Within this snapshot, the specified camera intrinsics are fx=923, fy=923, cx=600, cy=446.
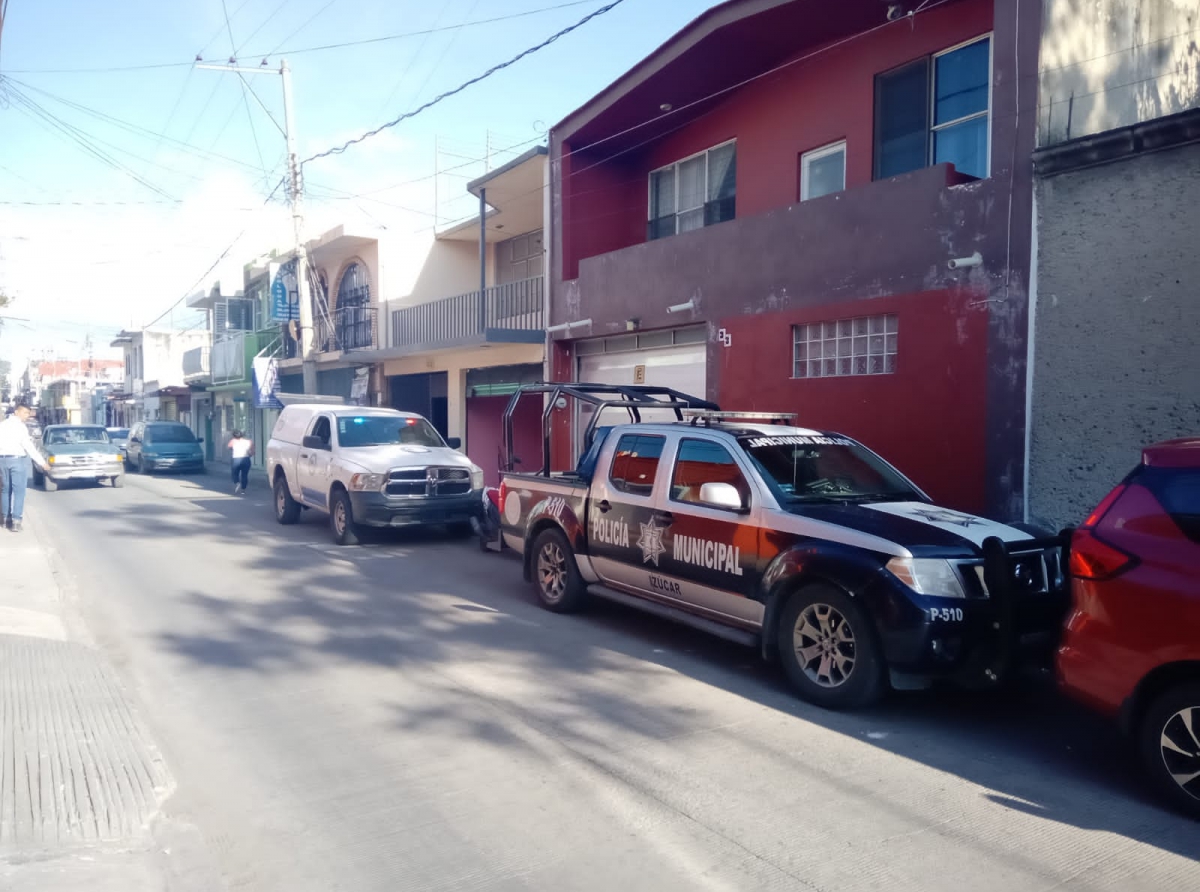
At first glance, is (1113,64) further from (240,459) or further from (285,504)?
(240,459)

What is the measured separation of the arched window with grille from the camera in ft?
82.5

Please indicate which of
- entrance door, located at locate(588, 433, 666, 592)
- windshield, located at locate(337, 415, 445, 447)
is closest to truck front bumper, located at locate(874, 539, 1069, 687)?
entrance door, located at locate(588, 433, 666, 592)

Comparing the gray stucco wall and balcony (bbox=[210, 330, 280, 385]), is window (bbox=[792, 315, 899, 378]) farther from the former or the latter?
balcony (bbox=[210, 330, 280, 385])

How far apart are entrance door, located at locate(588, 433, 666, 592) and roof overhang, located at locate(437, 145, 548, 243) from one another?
10.5 m

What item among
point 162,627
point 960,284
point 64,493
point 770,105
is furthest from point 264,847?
point 64,493

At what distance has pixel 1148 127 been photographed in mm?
8078

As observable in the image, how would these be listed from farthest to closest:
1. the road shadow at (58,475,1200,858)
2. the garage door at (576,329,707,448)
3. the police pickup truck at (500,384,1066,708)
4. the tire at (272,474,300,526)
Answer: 1. the tire at (272,474,300,526)
2. the garage door at (576,329,707,448)
3. the police pickup truck at (500,384,1066,708)
4. the road shadow at (58,475,1200,858)

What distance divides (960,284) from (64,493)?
19.9 meters

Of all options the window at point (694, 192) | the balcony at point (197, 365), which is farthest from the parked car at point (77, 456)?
the window at point (694, 192)

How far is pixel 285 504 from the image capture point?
15.0 meters

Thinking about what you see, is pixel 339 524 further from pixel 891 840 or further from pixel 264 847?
pixel 891 840

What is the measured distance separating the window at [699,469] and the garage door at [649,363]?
6366mm

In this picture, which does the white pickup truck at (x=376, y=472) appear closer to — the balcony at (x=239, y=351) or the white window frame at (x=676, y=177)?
the white window frame at (x=676, y=177)

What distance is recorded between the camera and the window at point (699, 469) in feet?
21.9
